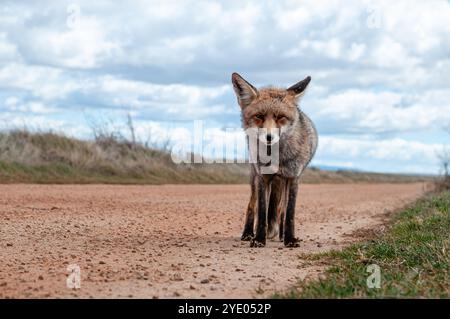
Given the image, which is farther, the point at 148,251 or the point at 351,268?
the point at 148,251

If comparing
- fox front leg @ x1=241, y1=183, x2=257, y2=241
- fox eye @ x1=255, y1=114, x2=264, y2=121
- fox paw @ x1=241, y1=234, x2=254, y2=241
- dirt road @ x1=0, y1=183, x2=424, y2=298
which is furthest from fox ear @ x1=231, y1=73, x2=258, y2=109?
fox paw @ x1=241, y1=234, x2=254, y2=241

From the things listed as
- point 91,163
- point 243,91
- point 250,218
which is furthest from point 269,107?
point 91,163

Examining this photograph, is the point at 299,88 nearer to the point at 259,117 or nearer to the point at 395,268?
the point at 259,117

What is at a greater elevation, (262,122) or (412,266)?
(262,122)

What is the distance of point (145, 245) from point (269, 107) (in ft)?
8.10

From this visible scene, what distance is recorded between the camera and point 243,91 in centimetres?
887

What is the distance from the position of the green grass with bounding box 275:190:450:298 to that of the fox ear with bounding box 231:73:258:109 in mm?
2208

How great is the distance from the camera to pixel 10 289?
19.8 feet

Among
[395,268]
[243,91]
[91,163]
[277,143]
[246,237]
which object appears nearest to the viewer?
[395,268]

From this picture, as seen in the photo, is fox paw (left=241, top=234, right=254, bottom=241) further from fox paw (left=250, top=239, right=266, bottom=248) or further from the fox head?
the fox head

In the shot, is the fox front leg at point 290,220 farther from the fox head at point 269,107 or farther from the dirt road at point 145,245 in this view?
the fox head at point 269,107

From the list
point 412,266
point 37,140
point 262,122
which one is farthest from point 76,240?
point 37,140
